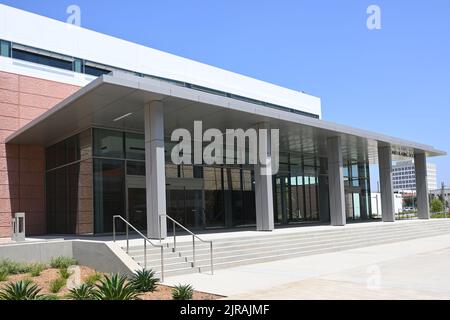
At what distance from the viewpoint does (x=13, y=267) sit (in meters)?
13.2

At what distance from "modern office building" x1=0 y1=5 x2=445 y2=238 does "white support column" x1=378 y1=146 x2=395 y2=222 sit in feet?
0.21

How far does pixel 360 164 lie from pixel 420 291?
26619mm

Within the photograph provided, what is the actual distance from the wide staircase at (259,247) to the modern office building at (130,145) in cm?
185

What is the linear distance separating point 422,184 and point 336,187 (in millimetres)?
10757

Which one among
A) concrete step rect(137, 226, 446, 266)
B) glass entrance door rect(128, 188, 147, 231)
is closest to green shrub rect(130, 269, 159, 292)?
concrete step rect(137, 226, 446, 266)

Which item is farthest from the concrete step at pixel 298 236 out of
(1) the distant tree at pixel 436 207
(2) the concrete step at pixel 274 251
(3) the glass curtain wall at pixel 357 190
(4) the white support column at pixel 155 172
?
(1) the distant tree at pixel 436 207

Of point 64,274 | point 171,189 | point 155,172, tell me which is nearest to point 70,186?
point 171,189

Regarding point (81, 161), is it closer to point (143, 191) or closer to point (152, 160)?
point (143, 191)

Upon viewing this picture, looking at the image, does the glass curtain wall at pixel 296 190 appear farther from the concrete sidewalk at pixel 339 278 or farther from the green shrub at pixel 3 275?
the green shrub at pixel 3 275

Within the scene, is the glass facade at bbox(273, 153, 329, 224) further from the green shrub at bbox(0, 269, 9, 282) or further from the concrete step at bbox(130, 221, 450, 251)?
the green shrub at bbox(0, 269, 9, 282)

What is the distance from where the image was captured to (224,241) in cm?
1453

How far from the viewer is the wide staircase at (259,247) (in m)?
12.6

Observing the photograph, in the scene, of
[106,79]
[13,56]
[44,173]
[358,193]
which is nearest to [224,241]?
[106,79]

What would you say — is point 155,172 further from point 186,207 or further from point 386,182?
point 386,182
